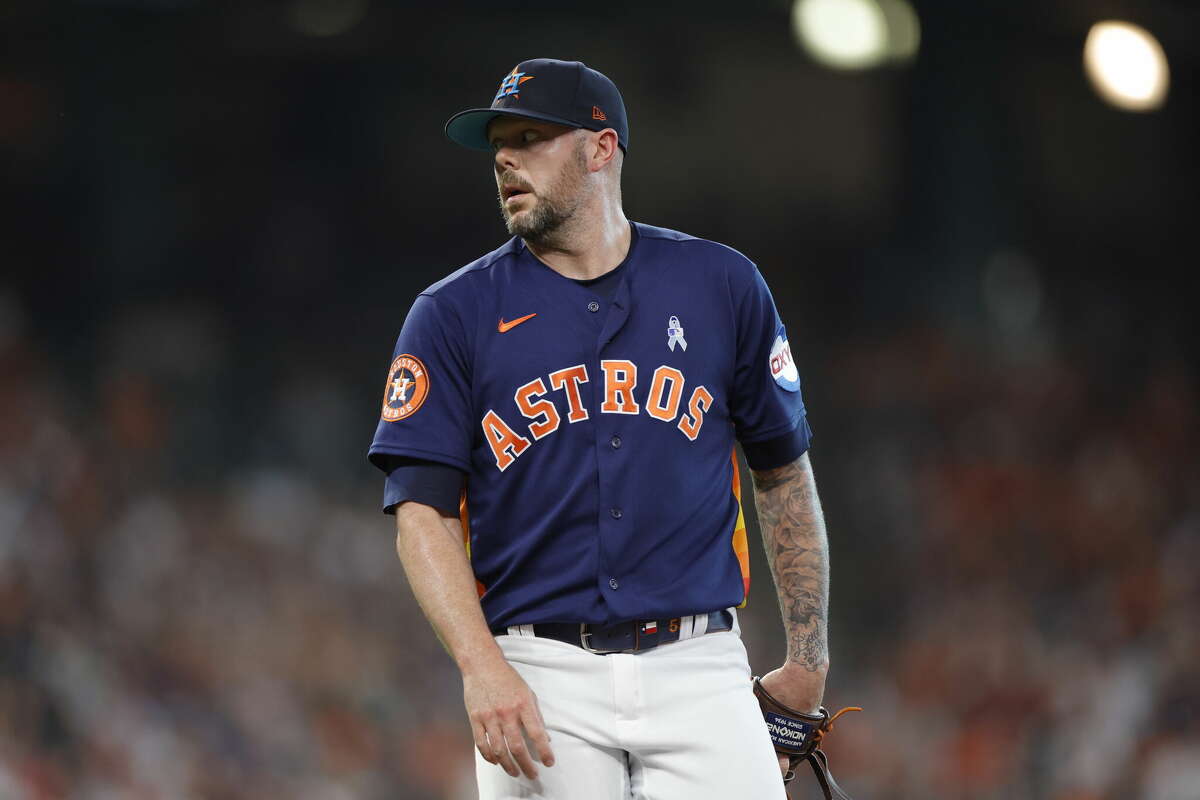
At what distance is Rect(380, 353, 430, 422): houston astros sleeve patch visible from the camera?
6.79 ft

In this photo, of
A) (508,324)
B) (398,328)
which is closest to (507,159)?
(508,324)

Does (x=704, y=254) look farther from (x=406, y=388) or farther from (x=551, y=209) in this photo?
(x=406, y=388)

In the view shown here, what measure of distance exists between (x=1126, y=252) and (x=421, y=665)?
16.3 ft

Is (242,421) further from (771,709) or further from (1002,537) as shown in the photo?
(771,709)

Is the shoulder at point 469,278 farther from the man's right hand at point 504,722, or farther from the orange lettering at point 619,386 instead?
the man's right hand at point 504,722

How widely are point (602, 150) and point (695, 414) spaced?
48 cm

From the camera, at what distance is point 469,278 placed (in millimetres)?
2182

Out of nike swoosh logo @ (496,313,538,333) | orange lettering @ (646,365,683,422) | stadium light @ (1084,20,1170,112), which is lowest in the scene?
orange lettering @ (646,365,683,422)

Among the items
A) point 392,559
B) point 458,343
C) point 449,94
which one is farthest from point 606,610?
point 449,94

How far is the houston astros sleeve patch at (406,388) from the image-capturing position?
2068 millimetres

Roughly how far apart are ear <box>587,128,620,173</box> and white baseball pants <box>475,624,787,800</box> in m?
0.78

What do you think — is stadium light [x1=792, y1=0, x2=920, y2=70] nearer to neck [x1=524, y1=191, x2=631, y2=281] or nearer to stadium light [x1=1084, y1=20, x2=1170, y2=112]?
stadium light [x1=1084, y1=20, x2=1170, y2=112]

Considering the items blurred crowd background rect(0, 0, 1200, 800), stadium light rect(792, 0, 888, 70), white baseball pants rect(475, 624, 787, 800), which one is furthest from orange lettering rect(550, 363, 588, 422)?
stadium light rect(792, 0, 888, 70)

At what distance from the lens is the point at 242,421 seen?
673 cm
